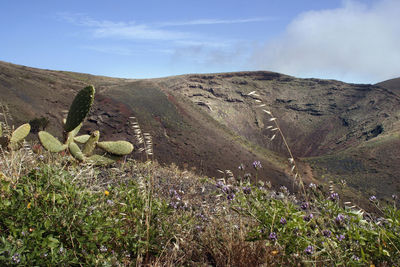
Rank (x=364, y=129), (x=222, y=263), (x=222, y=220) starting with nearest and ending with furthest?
(x=222, y=263) → (x=222, y=220) → (x=364, y=129)

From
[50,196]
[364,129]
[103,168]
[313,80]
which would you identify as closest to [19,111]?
[103,168]

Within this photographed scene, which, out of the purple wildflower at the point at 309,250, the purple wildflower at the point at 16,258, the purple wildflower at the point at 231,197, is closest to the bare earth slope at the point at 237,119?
the purple wildflower at the point at 231,197

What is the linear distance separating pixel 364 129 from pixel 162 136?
32901mm

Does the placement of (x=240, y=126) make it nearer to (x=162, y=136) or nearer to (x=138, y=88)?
(x=138, y=88)

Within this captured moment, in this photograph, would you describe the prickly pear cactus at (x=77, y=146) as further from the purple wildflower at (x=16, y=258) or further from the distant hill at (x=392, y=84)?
the distant hill at (x=392, y=84)

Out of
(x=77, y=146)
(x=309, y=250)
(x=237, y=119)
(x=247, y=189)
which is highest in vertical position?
(x=247, y=189)

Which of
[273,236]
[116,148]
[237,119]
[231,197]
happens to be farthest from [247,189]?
[237,119]

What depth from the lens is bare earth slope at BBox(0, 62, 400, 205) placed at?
47.6ft

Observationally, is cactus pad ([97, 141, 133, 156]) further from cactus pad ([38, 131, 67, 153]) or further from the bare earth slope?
the bare earth slope

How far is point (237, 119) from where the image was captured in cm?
4391

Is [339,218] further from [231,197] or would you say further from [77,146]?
[77,146]

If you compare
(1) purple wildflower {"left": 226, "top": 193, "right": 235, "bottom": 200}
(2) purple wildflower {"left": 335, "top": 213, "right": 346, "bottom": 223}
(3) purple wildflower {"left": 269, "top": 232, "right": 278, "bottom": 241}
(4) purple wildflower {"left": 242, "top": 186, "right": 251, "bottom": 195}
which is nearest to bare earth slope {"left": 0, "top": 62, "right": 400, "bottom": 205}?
(4) purple wildflower {"left": 242, "top": 186, "right": 251, "bottom": 195}

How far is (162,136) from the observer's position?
15086 mm

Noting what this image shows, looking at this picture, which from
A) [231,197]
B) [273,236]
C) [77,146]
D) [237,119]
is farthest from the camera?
[237,119]
